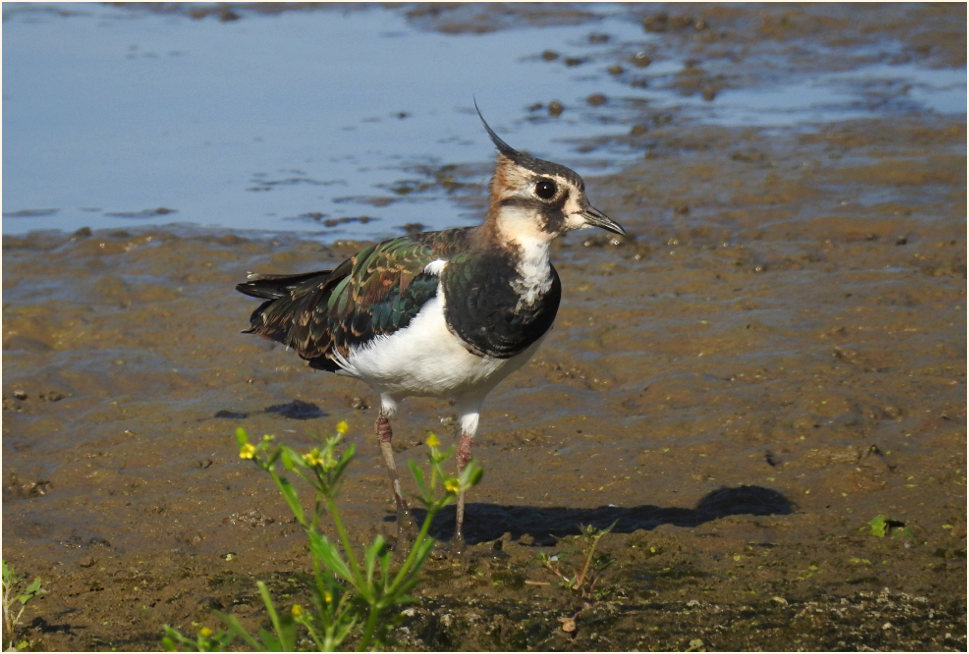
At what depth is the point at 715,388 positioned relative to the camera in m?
8.78

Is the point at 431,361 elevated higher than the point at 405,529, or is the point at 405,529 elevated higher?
the point at 431,361

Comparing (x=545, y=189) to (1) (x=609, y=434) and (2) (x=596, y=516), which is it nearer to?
(2) (x=596, y=516)

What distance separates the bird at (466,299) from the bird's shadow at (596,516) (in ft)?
0.99

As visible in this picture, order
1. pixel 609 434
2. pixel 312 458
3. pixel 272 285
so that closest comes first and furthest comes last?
pixel 312 458, pixel 272 285, pixel 609 434

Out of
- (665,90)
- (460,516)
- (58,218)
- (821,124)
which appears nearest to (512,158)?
(460,516)

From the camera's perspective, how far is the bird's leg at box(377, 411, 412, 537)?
714cm

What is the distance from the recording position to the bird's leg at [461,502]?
22.8ft

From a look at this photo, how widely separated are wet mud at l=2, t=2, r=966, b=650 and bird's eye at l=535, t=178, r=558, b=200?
1738 millimetres

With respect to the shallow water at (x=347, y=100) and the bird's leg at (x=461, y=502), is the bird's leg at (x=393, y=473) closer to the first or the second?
the bird's leg at (x=461, y=502)

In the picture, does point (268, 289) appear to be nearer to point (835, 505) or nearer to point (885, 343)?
point (835, 505)

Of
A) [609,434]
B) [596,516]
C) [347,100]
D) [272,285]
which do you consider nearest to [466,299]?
[596,516]

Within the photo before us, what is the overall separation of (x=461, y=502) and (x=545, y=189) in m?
1.66

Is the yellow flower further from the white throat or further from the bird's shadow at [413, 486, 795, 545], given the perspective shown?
the bird's shadow at [413, 486, 795, 545]

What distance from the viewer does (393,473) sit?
7250 millimetres
